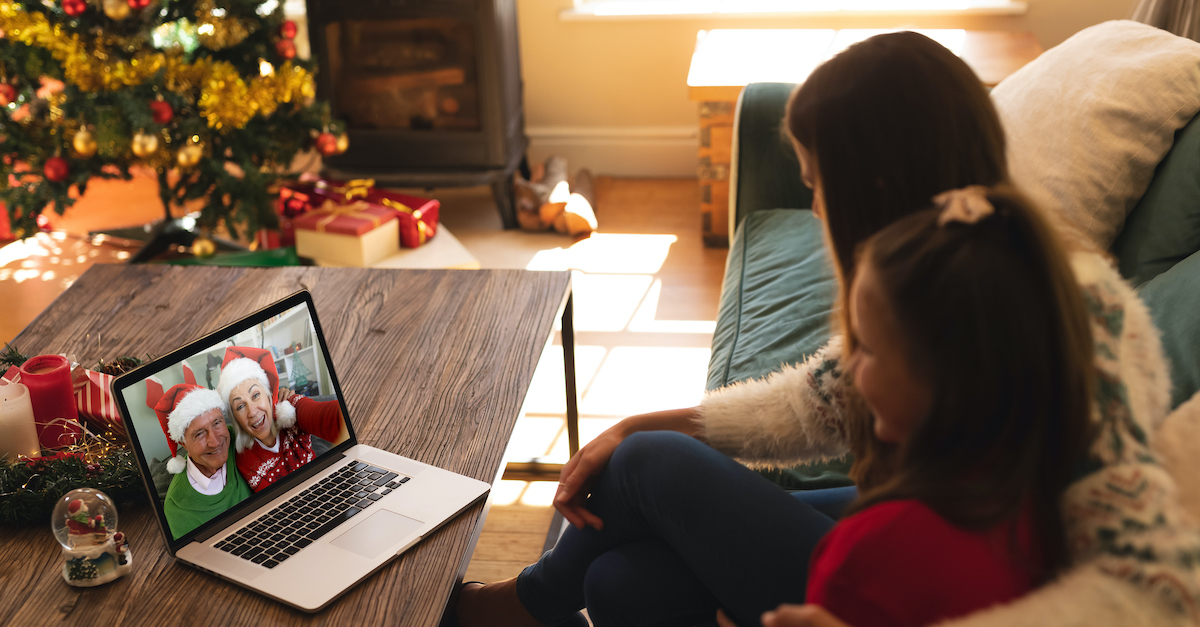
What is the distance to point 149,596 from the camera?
84 centimetres

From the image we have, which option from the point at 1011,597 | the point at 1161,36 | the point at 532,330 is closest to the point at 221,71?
the point at 532,330

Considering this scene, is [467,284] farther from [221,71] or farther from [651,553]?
[221,71]

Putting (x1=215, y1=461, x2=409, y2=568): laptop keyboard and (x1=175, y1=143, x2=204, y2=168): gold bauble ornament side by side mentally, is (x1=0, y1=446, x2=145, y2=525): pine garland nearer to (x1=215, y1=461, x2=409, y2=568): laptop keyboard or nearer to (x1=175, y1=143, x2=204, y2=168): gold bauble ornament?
(x1=215, y1=461, x2=409, y2=568): laptop keyboard

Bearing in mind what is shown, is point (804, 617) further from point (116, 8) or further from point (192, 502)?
point (116, 8)

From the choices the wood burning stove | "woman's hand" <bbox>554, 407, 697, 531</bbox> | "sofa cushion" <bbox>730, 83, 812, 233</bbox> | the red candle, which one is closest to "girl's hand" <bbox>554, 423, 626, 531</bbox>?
"woman's hand" <bbox>554, 407, 697, 531</bbox>

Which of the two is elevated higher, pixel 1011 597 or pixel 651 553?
pixel 1011 597

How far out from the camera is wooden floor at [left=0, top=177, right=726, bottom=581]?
179cm

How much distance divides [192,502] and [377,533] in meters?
0.19

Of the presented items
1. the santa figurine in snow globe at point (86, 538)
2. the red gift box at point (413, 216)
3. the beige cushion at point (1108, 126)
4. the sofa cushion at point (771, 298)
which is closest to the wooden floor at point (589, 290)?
the red gift box at point (413, 216)

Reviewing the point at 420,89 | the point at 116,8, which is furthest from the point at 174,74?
the point at 420,89

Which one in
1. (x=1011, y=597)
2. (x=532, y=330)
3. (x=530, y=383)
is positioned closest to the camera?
(x=1011, y=597)

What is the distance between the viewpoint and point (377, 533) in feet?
3.04

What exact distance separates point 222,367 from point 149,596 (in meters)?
0.23

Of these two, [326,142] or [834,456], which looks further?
[326,142]
